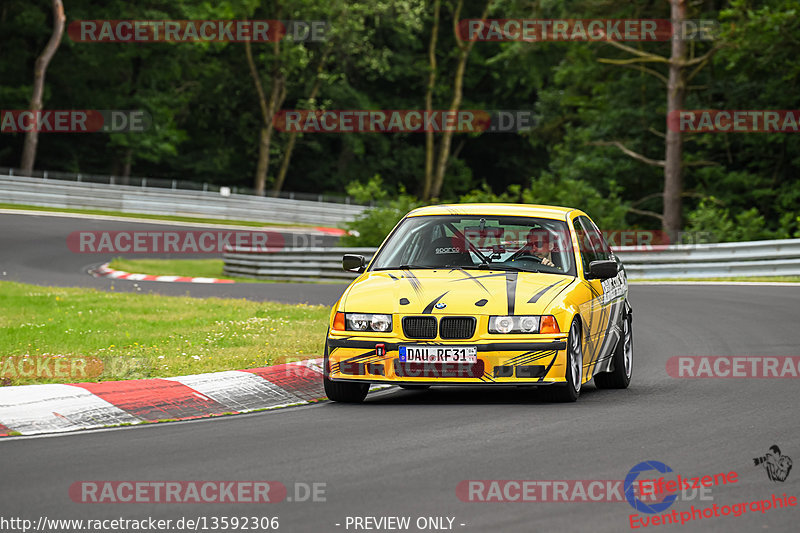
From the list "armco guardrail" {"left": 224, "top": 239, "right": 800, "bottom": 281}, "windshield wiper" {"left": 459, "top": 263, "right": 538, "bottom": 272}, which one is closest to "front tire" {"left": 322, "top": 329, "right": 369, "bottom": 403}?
"windshield wiper" {"left": 459, "top": 263, "right": 538, "bottom": 272}

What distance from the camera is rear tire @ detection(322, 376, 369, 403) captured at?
915 centimetres

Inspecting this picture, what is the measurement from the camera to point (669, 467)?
6.48 meters

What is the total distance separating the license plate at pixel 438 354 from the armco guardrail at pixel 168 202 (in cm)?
3616

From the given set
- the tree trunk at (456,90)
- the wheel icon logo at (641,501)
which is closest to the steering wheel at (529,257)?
the wheel icon logo at (641,501)

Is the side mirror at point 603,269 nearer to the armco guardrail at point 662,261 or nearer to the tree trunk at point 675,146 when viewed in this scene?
the armco guardrail at point 662,261

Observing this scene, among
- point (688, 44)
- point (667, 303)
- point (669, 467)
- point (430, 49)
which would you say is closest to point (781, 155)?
point (688, 44)

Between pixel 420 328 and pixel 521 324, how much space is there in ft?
2.40

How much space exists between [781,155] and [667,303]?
16.9 meters

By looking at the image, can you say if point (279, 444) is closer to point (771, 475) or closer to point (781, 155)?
point (771, 475)

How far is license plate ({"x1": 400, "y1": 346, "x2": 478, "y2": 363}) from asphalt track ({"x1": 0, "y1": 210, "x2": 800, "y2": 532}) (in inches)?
14.3

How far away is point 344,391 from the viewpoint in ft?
30.1

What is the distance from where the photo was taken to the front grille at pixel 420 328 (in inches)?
345

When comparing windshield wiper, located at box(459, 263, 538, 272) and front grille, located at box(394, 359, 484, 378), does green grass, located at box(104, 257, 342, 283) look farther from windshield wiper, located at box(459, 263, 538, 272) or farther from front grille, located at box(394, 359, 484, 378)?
front grille, located at box(394, 359, 484, 378)

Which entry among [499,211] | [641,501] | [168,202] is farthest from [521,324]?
[168,202]
